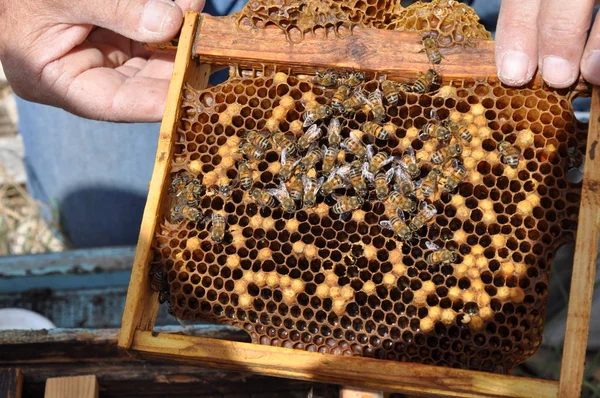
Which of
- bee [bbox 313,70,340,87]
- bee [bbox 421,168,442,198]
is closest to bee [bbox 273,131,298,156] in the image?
bee [bbox 313,70,340,87]

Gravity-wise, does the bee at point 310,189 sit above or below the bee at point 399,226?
above

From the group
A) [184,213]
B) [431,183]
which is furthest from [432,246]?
[184,213]

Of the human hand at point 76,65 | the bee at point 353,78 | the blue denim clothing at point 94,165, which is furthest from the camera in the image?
the blue denim clothing at point 94,165

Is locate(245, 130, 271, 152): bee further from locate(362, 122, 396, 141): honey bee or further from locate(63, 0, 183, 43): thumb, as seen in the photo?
locate(63, 0, 183, 43): thumb

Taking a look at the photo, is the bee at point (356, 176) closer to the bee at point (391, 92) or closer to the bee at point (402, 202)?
the bee at point (402, 202)

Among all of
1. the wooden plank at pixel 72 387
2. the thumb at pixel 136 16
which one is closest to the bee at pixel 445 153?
the thumb at pixel 136 16

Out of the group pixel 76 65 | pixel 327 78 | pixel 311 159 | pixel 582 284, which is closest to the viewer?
pixel 582 284

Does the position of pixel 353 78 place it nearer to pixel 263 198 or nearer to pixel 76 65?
pixel 263 198
